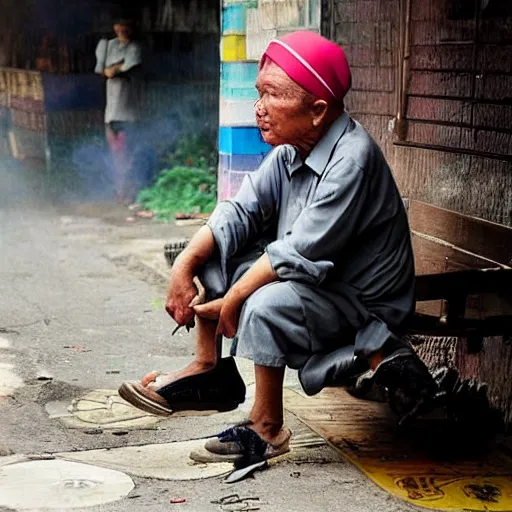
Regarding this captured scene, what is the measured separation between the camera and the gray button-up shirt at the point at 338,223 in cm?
426

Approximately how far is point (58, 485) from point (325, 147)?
180cm

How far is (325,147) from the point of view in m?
4.43

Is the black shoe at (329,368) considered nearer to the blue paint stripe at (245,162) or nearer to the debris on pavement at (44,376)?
the debris on pavement at (44,376)

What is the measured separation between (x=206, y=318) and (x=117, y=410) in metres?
0.99

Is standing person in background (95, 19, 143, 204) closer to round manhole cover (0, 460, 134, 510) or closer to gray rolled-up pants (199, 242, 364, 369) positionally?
round manhole cover (0, 460, 134, 510)

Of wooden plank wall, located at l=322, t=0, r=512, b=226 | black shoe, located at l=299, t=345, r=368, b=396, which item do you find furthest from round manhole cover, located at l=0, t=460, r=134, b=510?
wooden plank wall, located at l=322, t=0, r=512, b=226

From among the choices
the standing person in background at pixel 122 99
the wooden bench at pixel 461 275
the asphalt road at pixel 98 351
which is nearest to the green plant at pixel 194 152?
the standing person in background at pixel 122 99

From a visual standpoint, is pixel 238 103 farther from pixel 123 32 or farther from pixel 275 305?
pixel 123 32

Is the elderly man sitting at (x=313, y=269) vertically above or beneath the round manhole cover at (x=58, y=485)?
above

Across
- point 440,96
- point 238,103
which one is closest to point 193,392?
point 440,96

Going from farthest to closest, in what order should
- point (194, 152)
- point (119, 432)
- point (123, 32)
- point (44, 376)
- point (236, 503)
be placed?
point (194, 152) < point (123, 32) < point (44, 376) < point (119, 432) < point (236, 503)

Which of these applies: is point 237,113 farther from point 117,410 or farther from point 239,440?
point 239,440

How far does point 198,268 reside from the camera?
182 inches

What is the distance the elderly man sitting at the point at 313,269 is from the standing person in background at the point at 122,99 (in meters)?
8.59
